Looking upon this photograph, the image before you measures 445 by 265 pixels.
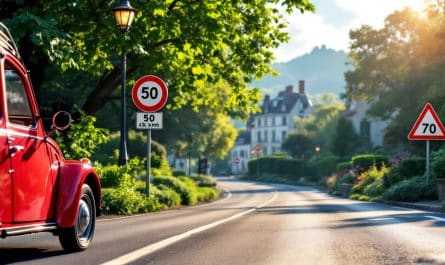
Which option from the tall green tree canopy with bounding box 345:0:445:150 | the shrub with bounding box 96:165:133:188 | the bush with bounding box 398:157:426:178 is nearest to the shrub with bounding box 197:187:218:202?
the bush with bounding box 398:157:426:178

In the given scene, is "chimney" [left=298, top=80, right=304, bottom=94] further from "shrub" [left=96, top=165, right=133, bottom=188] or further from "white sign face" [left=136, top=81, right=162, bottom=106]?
"white sign face" [left=136, top=81, right=162, bottom=106]

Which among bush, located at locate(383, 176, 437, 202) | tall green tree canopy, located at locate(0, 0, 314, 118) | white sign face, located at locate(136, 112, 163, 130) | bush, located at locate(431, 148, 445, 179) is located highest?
tall green tree canopy, located at locate(0, 0, 314, 118)

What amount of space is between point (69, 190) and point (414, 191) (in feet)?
57.8

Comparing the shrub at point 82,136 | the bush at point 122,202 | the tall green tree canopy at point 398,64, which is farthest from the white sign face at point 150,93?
the tall green tree canopy at point 398,64

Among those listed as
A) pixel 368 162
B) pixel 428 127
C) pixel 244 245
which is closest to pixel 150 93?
pixel 428 127

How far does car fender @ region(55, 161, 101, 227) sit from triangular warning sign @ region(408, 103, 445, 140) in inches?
553

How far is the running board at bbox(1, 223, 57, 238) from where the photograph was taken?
19.6ft

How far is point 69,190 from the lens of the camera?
7219mm

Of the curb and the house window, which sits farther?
the house window

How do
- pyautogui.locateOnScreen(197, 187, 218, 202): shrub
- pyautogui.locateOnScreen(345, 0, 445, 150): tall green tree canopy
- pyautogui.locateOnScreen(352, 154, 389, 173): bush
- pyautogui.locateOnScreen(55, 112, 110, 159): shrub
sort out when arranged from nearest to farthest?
pyautogui.locateOnScreen(55, 112, 110, 159): shrub, pyautogui.locateOnScreen(197, 187, 218, 202): shrub, pyautogui.locateOnScreen(352, 154, 389, 173): bush, pyautogui.locateOnScreen(345, 0, 445, 150): tall green tree canopy

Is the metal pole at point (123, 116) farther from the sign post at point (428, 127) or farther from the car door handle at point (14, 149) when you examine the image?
the car door handle at point (14, 149)

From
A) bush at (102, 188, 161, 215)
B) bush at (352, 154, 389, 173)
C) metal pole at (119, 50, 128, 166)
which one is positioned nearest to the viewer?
bush at (102, 188, 161, 215)

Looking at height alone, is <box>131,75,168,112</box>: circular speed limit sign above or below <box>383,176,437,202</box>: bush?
above

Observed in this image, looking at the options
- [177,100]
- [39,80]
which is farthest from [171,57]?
[39,80]
